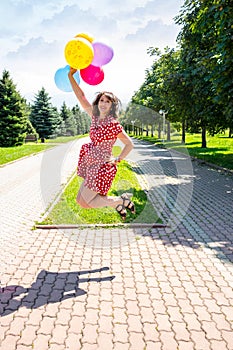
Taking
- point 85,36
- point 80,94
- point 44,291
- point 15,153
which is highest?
point 85,36

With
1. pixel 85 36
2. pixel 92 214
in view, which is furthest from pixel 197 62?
pixel 85 36

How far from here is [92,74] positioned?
4.58 m

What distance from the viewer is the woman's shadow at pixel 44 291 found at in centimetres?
349

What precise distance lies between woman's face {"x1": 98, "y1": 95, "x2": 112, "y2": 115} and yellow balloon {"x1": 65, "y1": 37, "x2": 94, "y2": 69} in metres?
0.50

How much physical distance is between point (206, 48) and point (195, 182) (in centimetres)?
568

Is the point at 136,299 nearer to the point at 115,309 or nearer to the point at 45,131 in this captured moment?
the point at 115,309

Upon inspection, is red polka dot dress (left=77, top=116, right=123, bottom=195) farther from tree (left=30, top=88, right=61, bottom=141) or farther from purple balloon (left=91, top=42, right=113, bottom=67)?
tree (left=30, top=88, right=61, bottom=141)

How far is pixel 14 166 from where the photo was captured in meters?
16.5

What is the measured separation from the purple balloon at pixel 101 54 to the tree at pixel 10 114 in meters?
30.5

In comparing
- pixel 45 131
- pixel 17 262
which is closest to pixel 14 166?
pixel 17 262

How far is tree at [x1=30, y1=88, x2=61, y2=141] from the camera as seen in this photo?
43.5m

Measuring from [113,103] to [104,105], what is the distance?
0.41ft

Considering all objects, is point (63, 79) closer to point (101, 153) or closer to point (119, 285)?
point (101, 153)

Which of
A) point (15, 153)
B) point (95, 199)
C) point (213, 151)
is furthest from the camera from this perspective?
point (213, 151)
